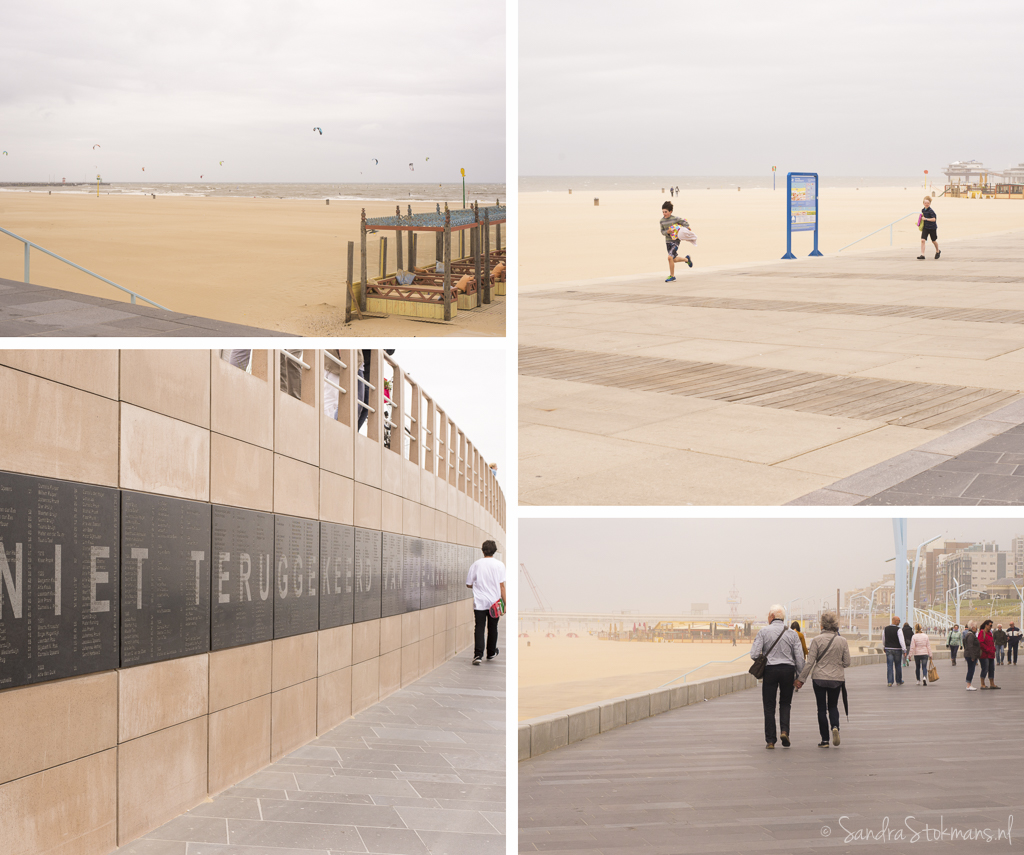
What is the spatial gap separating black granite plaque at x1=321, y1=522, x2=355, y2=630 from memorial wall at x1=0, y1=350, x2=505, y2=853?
0.03 metres

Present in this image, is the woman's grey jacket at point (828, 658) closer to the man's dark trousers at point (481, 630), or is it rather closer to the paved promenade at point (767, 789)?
the paved promenade at point (767, 789)

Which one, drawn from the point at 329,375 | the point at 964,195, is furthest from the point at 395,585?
the point at 964,195

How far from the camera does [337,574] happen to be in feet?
25.9

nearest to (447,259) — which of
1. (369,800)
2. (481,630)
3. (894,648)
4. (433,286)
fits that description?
(433,286)

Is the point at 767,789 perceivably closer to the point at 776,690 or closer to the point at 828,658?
the point at 776,690

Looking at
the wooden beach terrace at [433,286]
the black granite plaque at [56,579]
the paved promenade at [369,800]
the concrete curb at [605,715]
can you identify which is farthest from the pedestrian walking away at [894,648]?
the black granite plaque at [56,579]

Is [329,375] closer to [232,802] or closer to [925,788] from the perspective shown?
[232,802]

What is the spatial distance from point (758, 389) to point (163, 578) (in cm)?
569

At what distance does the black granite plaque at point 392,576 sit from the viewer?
9562 millimetres

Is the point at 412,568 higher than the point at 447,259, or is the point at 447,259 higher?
the point at 447,259

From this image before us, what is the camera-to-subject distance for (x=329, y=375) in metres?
8.52

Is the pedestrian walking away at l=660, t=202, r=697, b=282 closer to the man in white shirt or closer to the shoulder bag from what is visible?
the man in white shirt

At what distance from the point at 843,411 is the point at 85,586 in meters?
5.91

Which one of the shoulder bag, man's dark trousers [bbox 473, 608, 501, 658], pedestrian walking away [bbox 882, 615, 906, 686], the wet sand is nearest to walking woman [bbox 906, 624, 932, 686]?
pedestrian walking away [bbox 882, 615, 906, 686]
